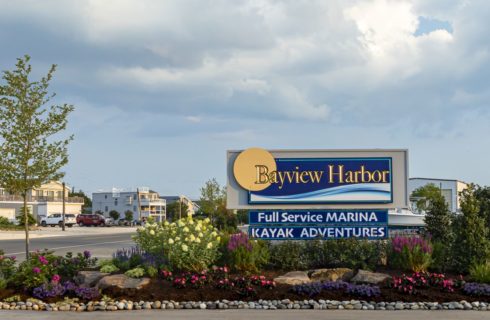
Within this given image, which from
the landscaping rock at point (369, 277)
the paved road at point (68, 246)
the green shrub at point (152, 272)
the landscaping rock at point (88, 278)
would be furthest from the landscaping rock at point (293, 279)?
the paved road at point (68, 246)

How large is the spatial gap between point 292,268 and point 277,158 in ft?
10.8

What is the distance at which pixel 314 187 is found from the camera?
16422 mm

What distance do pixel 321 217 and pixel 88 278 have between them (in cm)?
604

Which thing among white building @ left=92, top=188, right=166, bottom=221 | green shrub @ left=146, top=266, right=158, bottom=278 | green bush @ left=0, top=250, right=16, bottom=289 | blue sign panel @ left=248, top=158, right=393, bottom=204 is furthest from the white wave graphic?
white building @ left=92, top=188, right=166, bottom=221

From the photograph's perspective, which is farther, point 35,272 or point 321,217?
point 321,217

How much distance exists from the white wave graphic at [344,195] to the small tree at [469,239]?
2.42 m

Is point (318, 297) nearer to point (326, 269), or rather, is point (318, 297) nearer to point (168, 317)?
point (326, 269)

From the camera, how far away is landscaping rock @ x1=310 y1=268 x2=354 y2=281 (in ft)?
44.2

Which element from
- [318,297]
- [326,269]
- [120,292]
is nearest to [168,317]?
[120,292]

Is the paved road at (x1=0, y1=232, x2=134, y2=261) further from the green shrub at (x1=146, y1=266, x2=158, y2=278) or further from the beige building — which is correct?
the beige building

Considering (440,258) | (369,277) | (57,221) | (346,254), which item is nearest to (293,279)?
(369,277)

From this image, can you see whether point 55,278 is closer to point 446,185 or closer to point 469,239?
point 469,239

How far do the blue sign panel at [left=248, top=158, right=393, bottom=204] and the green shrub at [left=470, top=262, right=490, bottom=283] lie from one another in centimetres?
363

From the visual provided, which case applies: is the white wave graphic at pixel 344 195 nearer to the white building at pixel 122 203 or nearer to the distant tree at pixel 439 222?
the distant tree at pixel 439 222
